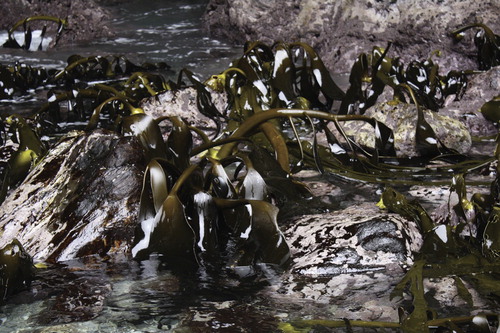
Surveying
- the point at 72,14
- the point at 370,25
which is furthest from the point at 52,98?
the point at 72,14

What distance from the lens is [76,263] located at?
2.28 meters

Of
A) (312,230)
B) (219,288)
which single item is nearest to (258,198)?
(312,230)

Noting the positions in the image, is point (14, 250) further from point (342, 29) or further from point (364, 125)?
point (342, 29)

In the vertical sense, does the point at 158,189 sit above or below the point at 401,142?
above

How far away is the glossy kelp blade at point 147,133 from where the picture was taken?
2.58 meters

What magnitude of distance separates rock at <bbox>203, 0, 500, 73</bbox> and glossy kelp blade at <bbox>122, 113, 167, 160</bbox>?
11.8 ft

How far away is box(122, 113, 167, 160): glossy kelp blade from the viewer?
2.58 meters

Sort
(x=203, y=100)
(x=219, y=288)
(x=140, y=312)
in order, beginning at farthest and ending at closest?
1. (x=203, y=100)
2. (x=219, y=288)
3. (x=140, y=312)

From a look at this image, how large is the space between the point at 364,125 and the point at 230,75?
922mm

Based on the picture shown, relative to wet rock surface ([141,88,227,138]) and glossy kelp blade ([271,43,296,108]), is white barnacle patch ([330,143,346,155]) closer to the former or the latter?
glossy kelp blade ([271,43,296,108])

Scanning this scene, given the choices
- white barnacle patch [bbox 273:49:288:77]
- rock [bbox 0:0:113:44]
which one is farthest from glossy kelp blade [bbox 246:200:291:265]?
rock [bbox 0:0:113:44]

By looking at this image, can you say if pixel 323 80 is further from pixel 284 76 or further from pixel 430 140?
pixel 430 140

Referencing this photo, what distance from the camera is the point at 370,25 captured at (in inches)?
245

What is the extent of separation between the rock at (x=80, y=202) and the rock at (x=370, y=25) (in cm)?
371
